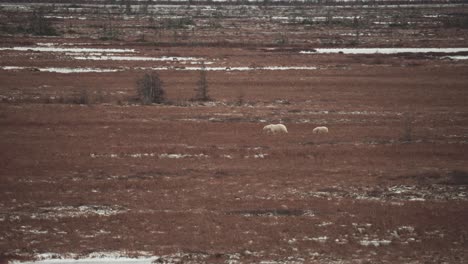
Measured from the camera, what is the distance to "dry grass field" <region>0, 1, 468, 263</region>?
1251 cm

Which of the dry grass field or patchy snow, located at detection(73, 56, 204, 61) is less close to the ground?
patchy snow, located at detection(73, 56, 204, 61)

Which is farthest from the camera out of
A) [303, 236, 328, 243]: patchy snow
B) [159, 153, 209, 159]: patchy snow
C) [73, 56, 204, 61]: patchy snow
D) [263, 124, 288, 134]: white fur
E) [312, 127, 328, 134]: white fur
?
[73, 56, 204, 61]: patchy snow

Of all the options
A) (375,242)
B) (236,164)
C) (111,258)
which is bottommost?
(236,164)

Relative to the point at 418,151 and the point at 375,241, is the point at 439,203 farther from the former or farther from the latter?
the point at 418,151

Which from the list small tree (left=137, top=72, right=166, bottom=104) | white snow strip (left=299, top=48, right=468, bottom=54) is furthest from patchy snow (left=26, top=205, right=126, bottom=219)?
white snow strip (left=299, top=48, right=468, bottom=54)

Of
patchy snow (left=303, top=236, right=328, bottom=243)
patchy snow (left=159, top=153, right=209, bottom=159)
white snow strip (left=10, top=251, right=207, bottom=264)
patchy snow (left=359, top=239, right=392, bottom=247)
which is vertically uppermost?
white snow strip (left=10, top=251, right=207, bottom=264)

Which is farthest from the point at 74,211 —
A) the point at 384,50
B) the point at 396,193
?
the point at 384,50

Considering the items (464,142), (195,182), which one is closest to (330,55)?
(464,142)

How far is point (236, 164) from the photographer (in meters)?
19.5

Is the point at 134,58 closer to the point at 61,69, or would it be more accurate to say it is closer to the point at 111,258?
the point at 61,69

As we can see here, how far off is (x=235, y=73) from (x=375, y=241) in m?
33.9

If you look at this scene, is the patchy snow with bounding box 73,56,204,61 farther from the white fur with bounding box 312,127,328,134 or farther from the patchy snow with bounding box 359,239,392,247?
the patchy snow with bounding box 359,239,392,247

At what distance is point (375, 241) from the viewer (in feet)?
41.4

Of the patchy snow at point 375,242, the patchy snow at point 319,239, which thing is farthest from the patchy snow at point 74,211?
the patchy snow at point 375,242
